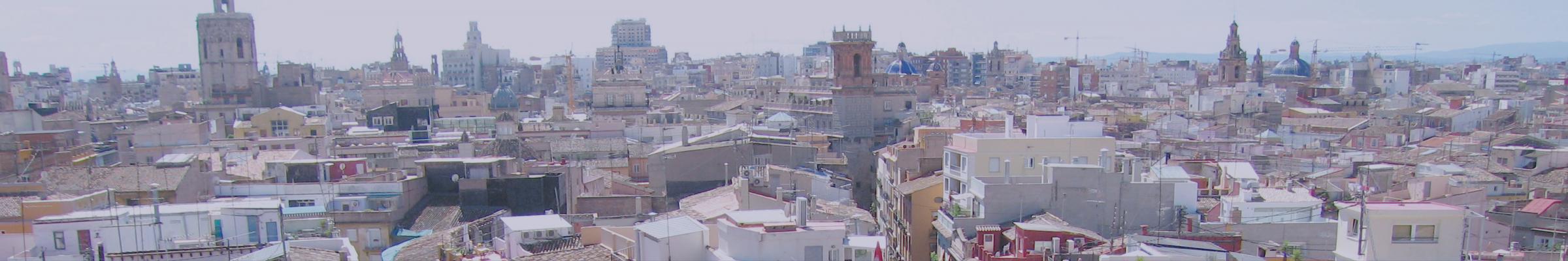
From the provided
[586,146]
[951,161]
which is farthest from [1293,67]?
[951,161]

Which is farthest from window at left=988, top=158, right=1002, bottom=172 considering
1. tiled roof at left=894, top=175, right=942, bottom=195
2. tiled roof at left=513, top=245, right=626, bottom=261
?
tiled roof at left=513, top=245, right=626, bottom=261

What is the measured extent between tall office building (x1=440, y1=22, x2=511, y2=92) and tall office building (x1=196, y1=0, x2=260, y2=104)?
166 ft

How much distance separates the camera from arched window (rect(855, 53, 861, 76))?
163 ft

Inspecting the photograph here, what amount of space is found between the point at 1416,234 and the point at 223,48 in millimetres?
73807

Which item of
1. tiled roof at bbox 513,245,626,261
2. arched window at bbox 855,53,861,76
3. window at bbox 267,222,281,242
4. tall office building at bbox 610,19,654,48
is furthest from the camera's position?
tall office building at bbox 610,19,654,48

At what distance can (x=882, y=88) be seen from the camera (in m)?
50.2

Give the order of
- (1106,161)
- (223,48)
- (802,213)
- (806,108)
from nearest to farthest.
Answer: (802,213), (1106,161), (806,108), (223,48)

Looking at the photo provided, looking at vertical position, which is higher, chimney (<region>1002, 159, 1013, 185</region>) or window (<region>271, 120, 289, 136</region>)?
chimney (<region>1002, 159, 1013, 185</region>)

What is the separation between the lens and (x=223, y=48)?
7538cm

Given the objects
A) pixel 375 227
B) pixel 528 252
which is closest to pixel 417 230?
pixel 375 227

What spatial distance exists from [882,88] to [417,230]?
29.7 meters

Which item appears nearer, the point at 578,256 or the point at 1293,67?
the point at 578,256

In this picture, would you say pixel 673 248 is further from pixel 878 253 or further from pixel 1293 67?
pixel 1293 67

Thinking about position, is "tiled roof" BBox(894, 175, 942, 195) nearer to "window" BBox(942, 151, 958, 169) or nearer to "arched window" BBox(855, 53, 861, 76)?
"window" BBox(942, 151, 958, 169)
